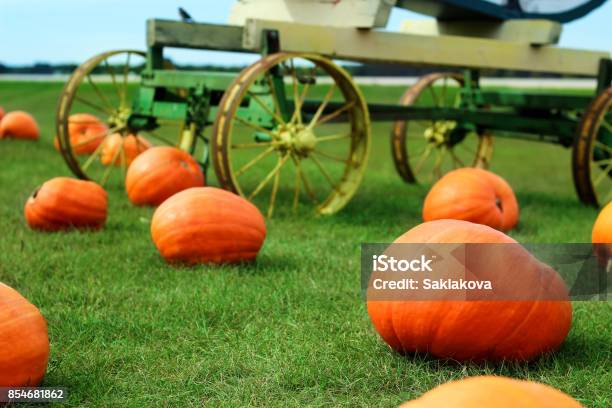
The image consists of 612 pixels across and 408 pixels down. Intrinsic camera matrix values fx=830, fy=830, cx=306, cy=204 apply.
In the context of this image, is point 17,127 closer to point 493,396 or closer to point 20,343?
point 20,343

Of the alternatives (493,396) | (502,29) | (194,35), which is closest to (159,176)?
(194,35)

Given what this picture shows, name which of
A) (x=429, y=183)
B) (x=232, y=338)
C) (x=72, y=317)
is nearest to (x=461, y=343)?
(x=232, y=338)

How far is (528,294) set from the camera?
7.43 ft

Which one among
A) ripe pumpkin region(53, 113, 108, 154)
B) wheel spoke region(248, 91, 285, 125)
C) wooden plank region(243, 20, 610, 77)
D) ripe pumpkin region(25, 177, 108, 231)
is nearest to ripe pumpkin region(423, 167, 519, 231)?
wheel spoke region(248, 91, 285, 125)

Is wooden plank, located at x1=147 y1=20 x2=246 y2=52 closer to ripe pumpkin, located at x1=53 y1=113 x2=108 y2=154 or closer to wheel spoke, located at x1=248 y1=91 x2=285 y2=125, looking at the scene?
wheel spoke, located at x1=248 y1=91 x2=285 y2=125

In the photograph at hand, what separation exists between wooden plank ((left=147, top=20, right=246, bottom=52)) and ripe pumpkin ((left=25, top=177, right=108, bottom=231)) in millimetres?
1493

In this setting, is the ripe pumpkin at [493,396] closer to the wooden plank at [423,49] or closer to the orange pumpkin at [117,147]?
the wooden plank at [423,49]

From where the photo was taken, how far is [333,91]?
636cm

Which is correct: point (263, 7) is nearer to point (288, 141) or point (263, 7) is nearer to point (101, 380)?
point (288, 141)

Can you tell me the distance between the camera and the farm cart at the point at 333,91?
16.8ft

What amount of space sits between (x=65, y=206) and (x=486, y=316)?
275 centimetres

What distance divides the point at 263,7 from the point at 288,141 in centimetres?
167

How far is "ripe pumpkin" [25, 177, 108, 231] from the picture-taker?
4.34 meters

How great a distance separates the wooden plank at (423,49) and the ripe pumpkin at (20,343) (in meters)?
3.30
